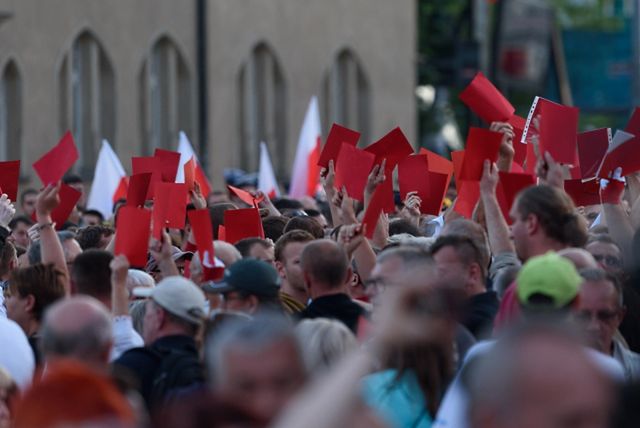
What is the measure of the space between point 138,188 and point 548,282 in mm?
4241

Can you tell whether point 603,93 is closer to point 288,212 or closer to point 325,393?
point 288,212

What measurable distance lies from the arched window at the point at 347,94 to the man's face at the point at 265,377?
88.3 feet

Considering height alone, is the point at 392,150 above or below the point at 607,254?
above

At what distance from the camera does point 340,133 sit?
10.4 metres

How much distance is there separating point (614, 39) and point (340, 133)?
31435mm

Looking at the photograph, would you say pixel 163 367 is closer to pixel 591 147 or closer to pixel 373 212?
pixel 373 212

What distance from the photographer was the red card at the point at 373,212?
336 inches

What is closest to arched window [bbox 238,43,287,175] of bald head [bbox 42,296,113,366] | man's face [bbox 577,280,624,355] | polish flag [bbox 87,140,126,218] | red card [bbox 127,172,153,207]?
polish flag [bbox 87,140,126,218]

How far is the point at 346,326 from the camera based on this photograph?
6.73 metres

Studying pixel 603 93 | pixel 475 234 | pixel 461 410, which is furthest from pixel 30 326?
pixel 603 93

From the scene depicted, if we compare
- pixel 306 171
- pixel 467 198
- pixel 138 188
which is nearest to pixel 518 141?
pixel 467 198

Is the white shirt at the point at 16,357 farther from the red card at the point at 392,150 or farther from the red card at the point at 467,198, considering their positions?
the red card at the point at 392,150

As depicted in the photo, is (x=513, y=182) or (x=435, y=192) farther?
(x=435, y=192)

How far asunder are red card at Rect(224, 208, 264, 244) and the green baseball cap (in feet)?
12.4
